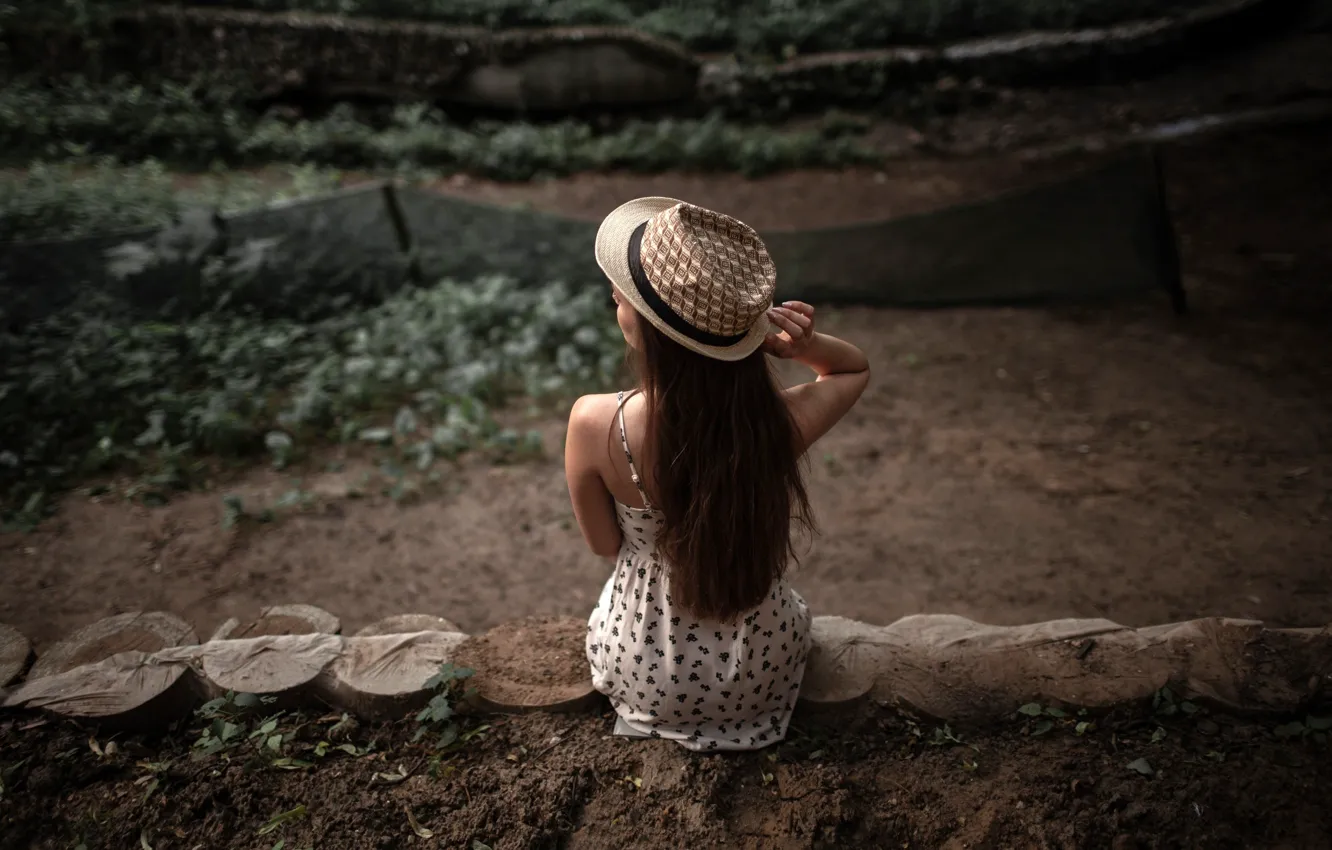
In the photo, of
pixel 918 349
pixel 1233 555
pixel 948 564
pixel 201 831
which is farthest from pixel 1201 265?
pixel 201 831

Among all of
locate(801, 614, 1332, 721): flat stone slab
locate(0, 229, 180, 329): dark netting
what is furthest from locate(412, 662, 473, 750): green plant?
locate(0, 229, 180, 329): dark netting

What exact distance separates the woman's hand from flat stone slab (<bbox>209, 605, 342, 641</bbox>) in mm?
1671

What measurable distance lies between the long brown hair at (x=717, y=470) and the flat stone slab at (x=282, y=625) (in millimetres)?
1240

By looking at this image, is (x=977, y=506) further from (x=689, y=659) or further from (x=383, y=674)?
(x=383, y=674)

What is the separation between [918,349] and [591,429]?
3.65m

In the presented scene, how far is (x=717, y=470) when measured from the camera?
6.36ft

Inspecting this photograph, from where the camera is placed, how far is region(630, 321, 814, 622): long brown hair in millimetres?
1878

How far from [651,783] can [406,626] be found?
39.3 inches

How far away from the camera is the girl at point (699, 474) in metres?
1.80

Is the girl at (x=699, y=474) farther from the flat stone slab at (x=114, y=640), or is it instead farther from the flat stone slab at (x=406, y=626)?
the flat stone slab at (x=114, y=640)

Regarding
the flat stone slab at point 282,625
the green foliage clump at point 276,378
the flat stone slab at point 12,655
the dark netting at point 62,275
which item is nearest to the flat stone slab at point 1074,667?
the flat stone slab at point 282,625

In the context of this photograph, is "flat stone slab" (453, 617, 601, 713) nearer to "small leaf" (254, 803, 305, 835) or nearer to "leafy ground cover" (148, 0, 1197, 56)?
"small leaf" (254, 803, 305, 835)

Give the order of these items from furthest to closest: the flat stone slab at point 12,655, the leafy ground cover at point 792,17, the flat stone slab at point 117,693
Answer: the leafy ground cover at point 792,17 < the flat stone slab at point 12,655 < the flat stone slab at point 117,693

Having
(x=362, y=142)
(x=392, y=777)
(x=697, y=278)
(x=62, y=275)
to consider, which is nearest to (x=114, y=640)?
(x=392, y=777)
